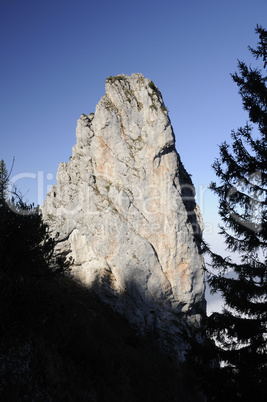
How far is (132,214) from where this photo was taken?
31.6 meters

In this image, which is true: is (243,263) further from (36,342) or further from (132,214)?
(132,214)

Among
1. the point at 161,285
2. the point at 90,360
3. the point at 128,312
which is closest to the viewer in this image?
the point at 90,360

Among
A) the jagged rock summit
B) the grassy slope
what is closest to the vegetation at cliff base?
the grassy slope

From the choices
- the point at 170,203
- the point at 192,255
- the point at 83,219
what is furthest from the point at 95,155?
the point at 192,255

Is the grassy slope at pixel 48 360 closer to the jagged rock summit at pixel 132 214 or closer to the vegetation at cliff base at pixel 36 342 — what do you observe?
the vegetation at cliff base at pixel 36 342

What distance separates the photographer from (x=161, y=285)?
1175 inches

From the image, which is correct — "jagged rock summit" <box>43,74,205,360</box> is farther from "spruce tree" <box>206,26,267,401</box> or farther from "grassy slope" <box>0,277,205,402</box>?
"spruce tree" <box>206,26,267,401</box>

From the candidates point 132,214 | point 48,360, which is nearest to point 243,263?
point 48,360

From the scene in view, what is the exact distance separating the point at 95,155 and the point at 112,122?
523 centimetres

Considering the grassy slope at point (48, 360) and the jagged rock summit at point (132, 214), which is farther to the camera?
the jagged rock summit at point (132, 214)

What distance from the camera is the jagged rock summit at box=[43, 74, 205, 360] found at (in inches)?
1147

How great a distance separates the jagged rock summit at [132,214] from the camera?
29.1 metres

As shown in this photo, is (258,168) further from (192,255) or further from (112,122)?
(112,122)

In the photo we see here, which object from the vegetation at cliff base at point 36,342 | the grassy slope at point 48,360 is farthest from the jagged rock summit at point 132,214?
the grassy slope at point 48,360
